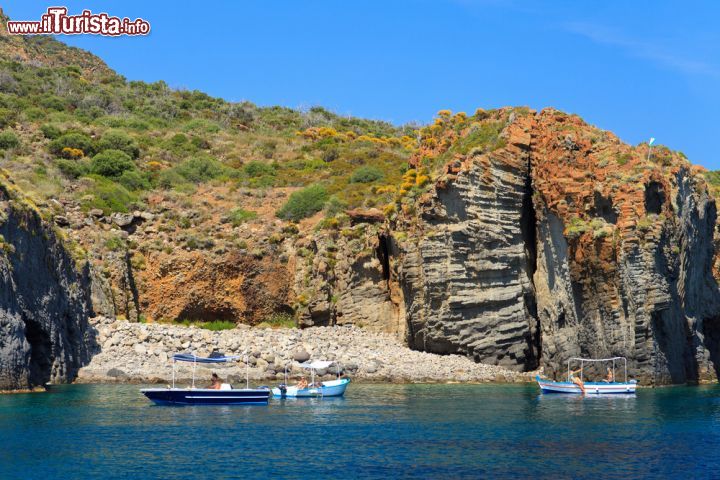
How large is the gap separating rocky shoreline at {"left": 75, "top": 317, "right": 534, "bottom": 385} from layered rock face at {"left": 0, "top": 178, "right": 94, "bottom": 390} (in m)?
2.34

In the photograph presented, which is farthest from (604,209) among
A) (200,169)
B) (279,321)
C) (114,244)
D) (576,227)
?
(200,169)

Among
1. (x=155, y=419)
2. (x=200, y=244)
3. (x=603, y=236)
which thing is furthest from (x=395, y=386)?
(x=200, y=244)

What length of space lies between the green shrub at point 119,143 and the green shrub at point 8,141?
9177 millimetres

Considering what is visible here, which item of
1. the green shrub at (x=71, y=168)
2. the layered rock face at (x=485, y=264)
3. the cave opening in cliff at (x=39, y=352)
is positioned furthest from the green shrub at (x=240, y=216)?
the cave opening in cliff at (x=39, y=352)

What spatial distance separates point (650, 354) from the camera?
2281 inches

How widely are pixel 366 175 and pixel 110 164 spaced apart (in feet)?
86.3

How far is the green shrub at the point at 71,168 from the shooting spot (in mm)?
90963

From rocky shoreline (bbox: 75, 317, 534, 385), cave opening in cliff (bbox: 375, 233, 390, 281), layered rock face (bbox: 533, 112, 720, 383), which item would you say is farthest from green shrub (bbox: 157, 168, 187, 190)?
layered rock face (bbox: 533, 112, 720, 383)

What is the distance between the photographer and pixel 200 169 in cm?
10056

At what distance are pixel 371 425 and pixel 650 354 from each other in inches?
996

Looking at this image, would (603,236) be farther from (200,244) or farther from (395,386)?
(200,244)

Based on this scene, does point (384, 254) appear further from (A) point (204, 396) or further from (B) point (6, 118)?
(B) point (6, 118)

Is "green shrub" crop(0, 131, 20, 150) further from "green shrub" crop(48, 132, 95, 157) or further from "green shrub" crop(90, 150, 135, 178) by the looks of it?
"green shrub" crop(90, 150, 135, 178)

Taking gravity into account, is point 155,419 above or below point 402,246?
below
